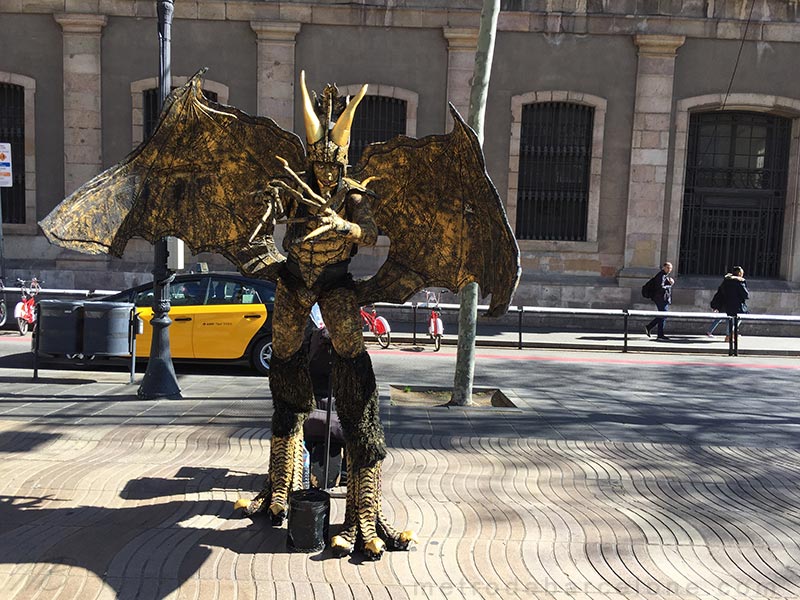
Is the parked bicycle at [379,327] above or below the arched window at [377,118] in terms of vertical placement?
below

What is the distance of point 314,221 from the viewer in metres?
3.97

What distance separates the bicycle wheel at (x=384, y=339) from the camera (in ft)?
45.3

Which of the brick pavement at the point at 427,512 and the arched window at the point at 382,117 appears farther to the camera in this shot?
the arched window at the point at 382,117

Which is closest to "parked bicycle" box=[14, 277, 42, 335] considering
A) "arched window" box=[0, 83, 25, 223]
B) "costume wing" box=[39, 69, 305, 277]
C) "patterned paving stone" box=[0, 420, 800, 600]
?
"arched window" box=[0, 83, 25, 223]

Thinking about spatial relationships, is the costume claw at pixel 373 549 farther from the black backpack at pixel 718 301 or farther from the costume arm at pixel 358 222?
the black backpack at pixel 718 301

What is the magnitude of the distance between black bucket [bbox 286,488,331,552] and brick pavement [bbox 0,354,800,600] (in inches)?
3.8

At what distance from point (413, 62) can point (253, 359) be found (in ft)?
33.0

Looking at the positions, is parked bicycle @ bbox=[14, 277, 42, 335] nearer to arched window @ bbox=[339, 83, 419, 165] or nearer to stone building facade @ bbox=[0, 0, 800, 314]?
stone building facade @ bbox=[0, 0, 800, 314]

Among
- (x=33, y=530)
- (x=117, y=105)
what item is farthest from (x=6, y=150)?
(x=33, y=530)

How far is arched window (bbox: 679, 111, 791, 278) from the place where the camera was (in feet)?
59.0

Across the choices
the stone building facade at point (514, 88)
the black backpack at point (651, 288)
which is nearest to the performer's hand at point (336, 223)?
the stone building facade at point (514, 88)

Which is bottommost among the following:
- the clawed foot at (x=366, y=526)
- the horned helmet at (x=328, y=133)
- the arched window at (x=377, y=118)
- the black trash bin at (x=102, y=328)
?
the clawed foot at (x=366, y=526)

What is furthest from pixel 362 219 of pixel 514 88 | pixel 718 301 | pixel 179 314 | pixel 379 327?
pixel 514 88

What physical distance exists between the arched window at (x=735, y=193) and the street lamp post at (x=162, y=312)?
1412 centimetres
